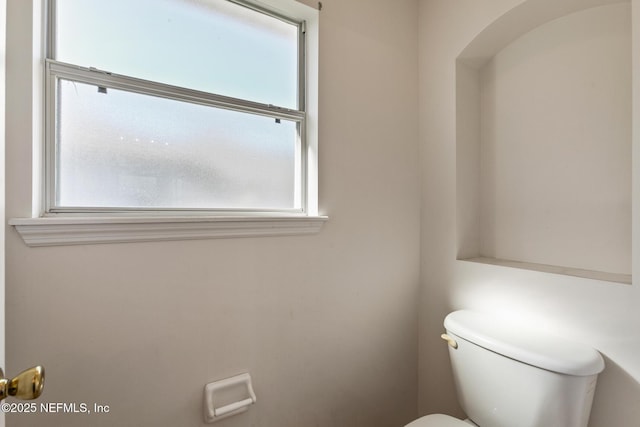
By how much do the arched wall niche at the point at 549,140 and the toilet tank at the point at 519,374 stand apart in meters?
0.31

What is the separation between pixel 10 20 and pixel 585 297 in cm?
192

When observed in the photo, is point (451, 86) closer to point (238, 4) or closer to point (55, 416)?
point (238, 4)

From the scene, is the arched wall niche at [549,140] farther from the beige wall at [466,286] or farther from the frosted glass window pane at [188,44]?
the frosted glass window pane at [188,44]

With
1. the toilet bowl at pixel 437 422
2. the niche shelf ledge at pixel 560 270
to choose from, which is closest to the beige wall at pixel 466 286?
the niche shelf ledge at pixel 560 270

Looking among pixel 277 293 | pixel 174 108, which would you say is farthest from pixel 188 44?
pixel 277 293

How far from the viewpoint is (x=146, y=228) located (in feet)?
2.95

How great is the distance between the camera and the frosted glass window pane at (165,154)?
90 cm

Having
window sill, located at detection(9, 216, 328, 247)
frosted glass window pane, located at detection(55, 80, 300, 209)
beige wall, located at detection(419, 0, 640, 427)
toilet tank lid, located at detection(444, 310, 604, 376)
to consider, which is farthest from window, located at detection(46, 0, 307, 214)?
toilet tank lid, located at detection(444, 310, 604, 376)

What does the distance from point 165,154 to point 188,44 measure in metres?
0.41

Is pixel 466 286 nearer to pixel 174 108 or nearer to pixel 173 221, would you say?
pixel 173 221

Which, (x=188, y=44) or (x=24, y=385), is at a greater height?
(x=188, y=44)

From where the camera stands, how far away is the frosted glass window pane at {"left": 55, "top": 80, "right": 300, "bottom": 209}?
0.90 m

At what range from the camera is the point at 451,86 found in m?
1.43

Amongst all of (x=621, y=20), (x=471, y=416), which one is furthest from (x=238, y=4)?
(x=471, y=416)
